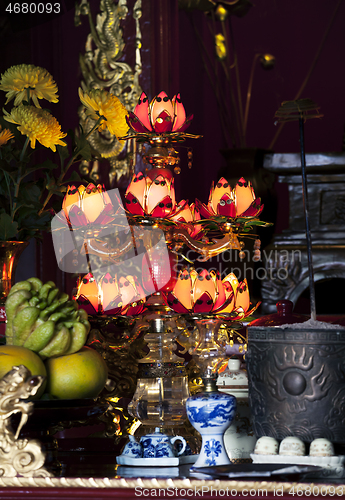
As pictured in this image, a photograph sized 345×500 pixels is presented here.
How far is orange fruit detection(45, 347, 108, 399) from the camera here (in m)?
0.76

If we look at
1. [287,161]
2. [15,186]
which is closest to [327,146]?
[287,161]

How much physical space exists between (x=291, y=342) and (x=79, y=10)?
1637 millimetres

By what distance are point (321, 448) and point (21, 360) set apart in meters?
Result: 0.35

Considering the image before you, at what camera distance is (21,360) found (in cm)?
74

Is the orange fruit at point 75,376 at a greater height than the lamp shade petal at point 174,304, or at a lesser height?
lesser

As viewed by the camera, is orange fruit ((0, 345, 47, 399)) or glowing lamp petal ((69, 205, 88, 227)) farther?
glowing lamp petal ((69, 205, 88, 227))

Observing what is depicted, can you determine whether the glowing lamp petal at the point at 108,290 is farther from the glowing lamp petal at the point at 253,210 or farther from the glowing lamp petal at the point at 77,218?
the glowing lamp petal at the point at 253,210

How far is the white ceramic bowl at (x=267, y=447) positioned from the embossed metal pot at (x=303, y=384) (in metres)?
0.02

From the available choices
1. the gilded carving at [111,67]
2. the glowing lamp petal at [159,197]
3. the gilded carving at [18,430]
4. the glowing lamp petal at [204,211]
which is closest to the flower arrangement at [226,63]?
the gilded carving at [111,67]

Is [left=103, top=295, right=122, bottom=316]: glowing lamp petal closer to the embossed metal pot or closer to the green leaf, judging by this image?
the green leaf

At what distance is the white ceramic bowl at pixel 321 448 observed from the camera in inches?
28.2

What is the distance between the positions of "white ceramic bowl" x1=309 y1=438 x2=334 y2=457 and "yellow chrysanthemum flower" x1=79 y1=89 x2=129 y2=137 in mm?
550

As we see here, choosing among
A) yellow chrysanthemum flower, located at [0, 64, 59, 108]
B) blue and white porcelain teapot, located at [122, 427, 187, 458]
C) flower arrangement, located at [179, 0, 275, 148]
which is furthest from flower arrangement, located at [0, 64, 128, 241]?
flower arrangement, located at [179, 0, 275, 148]

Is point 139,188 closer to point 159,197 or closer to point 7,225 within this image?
point 159,197
